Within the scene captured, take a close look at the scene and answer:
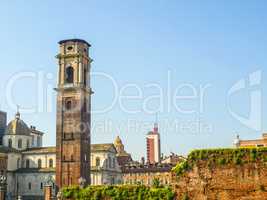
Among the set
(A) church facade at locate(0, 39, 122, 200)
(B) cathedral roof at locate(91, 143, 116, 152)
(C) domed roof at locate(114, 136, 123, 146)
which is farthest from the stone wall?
(C) domed roof at locate(114, 136, 123, 146)

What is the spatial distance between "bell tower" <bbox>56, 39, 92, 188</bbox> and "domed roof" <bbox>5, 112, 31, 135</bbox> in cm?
1479

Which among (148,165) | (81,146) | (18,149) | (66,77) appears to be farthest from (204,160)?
(148,165)

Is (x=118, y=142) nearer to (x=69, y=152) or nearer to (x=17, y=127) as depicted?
(x=17, y=127)

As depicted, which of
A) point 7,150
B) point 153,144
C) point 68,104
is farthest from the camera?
point 153,144

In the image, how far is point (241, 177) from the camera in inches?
909

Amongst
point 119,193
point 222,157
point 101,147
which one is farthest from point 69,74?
point 222,157

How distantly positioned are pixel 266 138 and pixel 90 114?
23.2 metres

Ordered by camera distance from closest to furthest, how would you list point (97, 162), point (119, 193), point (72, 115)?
1. point (119, 193)
2. point (72, 115)
3. point (97, 162)

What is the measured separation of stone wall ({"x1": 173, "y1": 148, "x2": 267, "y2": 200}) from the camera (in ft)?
74.8

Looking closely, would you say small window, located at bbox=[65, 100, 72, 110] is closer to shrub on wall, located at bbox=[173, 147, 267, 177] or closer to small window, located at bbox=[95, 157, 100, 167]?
small window, located at bbox=[95, 157, 100, 167]

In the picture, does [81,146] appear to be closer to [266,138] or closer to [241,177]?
[266,138]

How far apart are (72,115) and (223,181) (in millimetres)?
31225

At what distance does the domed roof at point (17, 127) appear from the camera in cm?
6375

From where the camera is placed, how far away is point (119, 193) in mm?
26219
